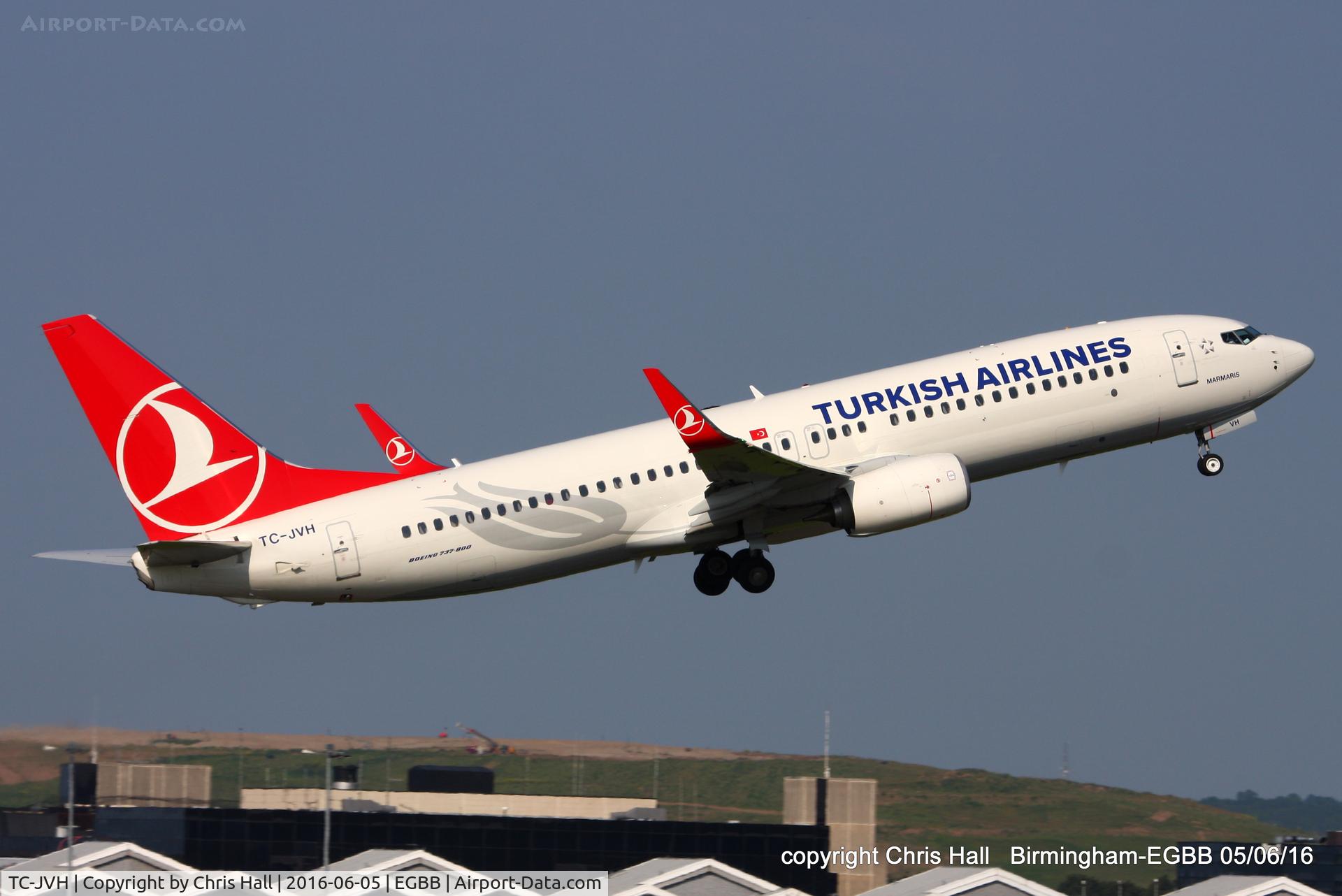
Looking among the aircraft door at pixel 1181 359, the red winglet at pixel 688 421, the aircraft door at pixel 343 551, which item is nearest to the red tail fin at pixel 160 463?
the aircraft door at pixel 343 551

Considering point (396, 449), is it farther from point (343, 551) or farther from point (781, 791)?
point (781, 791)

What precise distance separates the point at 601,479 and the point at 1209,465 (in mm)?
18742

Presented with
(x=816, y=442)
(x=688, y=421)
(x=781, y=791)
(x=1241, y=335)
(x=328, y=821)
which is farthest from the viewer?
(x=781, y=791)

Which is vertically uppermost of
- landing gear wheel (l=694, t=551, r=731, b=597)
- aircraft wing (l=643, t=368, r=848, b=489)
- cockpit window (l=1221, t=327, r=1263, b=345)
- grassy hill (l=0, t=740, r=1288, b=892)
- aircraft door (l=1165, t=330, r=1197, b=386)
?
cockpit window (l=1221, t=327, r=1263, b=345)

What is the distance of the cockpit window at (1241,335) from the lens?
2077 inches

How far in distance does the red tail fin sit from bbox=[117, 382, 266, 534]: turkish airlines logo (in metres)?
0.02

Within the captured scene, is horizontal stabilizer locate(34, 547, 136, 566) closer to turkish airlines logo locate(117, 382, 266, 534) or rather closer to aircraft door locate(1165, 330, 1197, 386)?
turkish airlines logo locate(117, 382, 266, 534)

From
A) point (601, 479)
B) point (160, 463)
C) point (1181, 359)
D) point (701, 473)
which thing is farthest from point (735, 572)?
point (160, 463)

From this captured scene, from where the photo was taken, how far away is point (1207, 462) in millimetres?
54156

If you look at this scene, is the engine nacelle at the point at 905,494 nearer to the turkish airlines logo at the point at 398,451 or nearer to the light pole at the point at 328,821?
the turkish airlines logo at the point at 398,451

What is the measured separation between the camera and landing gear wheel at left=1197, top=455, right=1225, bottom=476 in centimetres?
5412

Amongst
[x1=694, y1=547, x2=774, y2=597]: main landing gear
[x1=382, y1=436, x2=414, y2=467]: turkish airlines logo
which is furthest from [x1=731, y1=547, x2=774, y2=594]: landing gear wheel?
[x1=382, y1=436, x2=414, y2=467]: turkish airlines logo

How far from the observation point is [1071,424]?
5022 centimetres

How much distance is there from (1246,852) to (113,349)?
163 ft
